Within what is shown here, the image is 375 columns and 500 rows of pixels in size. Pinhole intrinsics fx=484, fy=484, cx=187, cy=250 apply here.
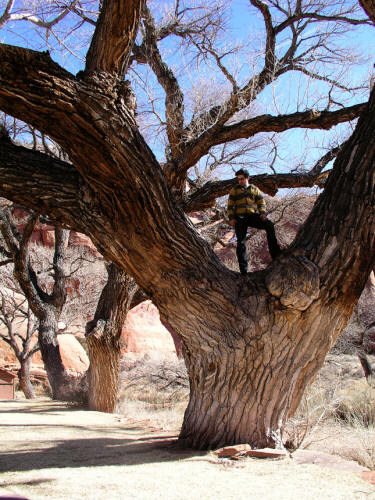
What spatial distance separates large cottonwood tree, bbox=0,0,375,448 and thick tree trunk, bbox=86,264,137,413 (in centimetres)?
413

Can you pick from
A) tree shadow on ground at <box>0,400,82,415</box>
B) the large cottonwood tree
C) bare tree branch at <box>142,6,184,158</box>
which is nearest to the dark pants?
the large cottonwood tree

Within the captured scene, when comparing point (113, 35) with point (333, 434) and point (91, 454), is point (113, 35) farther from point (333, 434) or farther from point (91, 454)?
point (333, 434)

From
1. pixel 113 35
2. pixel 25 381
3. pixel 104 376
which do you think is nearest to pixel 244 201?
pixel 113 35

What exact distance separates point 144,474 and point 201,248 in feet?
6.96

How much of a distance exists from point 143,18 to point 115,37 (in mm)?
3915

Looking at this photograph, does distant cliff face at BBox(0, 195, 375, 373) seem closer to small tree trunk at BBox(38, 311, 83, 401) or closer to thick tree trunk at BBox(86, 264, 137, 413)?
small tree trunk at BBox(38, 311, 83, 401)

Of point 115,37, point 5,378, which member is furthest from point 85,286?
point 115,37

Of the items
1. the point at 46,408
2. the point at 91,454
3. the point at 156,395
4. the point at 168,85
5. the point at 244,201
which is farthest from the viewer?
the point at 156,395

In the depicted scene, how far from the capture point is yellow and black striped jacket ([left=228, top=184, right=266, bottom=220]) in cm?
582

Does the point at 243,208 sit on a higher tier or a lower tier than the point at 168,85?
lower

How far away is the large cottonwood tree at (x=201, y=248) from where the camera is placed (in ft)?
14.3

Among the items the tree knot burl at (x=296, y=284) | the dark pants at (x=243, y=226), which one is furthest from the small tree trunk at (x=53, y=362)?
A: the tree knot burl at (x=296, y=284)

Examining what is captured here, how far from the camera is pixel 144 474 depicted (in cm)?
→ 362

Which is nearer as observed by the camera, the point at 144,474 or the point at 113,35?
the point at 144,474
